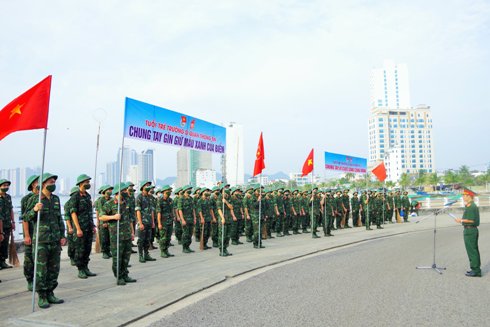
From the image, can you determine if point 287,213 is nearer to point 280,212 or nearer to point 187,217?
point 280,212

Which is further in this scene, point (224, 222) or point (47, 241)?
point (224, 222)

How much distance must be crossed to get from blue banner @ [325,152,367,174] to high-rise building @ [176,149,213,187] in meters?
7.63

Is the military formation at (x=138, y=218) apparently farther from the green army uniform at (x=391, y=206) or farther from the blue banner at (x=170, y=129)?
the green army uniform at (x=391, y=206)

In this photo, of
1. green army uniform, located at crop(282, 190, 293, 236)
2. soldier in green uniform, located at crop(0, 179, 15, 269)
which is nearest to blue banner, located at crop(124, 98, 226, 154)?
soldier in green uniform, located at crop(0, 179, 15, 269)

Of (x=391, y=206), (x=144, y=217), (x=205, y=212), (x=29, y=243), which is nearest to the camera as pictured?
(x=29, y=243)

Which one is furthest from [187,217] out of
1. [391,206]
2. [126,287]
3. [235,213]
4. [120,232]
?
[391,206]

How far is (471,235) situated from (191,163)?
13.6 m

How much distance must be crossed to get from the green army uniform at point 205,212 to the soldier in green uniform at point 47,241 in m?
6.82

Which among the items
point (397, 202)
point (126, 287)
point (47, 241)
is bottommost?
point (126, 287)

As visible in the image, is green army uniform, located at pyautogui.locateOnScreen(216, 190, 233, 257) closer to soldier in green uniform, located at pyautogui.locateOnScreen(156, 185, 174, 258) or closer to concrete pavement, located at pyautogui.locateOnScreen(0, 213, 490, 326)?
concrete pavement, located at pyautogui.locateOnScreen(0, 213, 490, 326)

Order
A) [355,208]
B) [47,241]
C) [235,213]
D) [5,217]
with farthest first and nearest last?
[355,208] < [235,213] < [5,217] < [47,241]

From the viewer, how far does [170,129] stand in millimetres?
→ 12688

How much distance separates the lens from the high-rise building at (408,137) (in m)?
173

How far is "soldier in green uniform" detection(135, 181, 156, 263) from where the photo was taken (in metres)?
10.7
